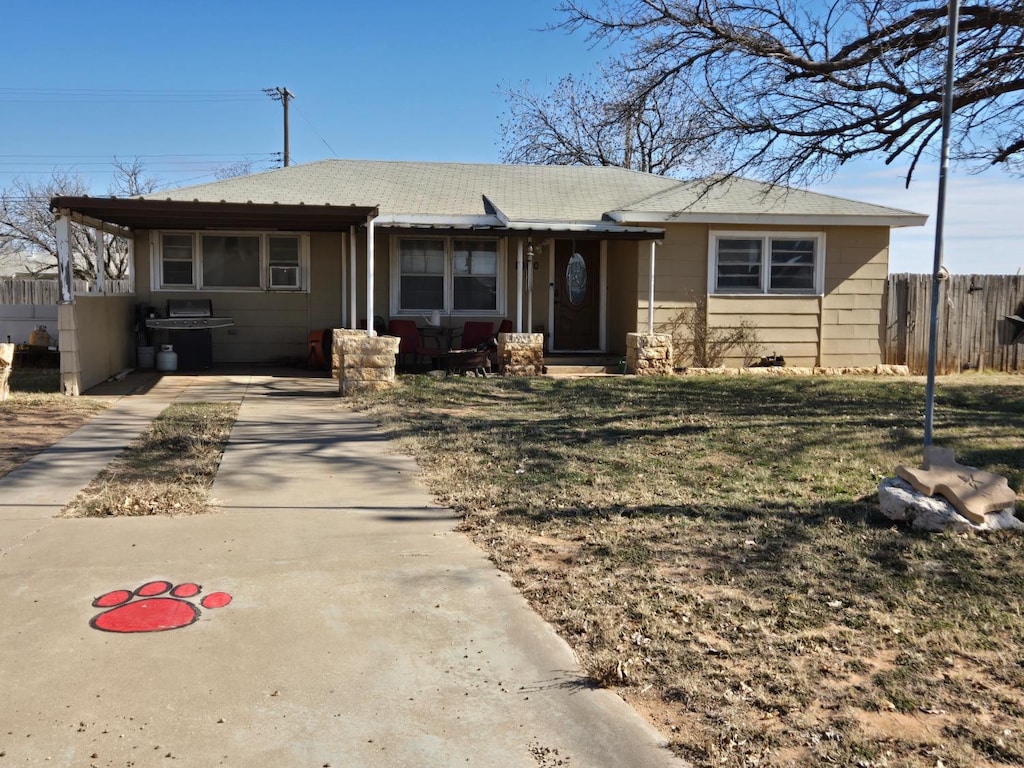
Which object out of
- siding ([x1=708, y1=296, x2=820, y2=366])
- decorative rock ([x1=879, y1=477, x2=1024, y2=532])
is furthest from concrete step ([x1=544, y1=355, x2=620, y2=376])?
decorative rock ([x1=879, y1=477, x2=1024, y2=532])

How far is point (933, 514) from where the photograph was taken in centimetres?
577

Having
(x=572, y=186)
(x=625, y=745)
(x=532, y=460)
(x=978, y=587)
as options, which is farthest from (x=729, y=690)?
(x=572, y=186)

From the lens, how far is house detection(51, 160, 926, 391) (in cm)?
1645

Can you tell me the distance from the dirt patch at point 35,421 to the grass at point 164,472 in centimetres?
85

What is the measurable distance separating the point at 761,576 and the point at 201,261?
1417cm

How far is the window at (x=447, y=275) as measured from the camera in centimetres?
1712

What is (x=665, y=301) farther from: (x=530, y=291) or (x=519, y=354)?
(x=519, y=354)

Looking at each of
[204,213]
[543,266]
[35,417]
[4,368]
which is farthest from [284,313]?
[35,417]

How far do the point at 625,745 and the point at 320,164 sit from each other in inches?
691

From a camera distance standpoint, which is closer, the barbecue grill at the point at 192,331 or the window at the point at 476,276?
the barbecue grill at the point at 192,331

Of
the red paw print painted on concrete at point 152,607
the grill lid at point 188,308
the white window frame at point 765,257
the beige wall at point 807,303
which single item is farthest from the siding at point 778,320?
the red paw print painted on concrete at point 152,607

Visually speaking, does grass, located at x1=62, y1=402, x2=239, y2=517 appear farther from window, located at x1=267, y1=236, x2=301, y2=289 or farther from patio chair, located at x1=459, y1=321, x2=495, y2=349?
window, located at x1=267, y1=236, x2=301, y2=289

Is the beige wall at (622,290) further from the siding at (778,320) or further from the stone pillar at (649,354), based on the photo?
the siding at (778,320)

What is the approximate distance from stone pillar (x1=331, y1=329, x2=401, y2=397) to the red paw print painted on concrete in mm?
8083
